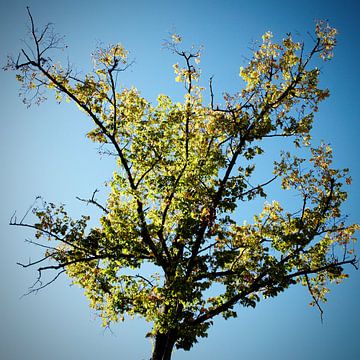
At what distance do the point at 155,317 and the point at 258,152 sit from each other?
8.41 meters

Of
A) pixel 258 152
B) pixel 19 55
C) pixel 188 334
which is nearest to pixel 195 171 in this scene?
pixel 258 152

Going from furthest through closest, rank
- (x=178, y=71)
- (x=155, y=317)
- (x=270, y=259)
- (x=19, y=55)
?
(x=178, y=71) < (x=270, y=259) < (x=155, y=317) < (x=19, y=55)

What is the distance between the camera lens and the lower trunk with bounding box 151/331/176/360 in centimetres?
1348

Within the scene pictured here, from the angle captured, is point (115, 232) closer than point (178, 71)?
Yes

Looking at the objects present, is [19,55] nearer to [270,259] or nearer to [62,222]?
[62,222]

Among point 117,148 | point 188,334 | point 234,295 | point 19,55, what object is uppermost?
point 19,55

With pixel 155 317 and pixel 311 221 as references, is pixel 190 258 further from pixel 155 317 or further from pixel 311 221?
pixel 311 221

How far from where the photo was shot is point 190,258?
13.5 m

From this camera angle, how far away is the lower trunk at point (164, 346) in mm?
13484

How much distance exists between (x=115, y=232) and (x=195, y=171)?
438 centimetres

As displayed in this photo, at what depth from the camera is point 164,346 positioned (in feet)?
45.8

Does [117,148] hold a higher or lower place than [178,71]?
lower

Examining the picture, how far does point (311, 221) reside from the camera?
1492 centimetres

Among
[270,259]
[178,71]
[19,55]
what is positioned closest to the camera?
[19,55]
